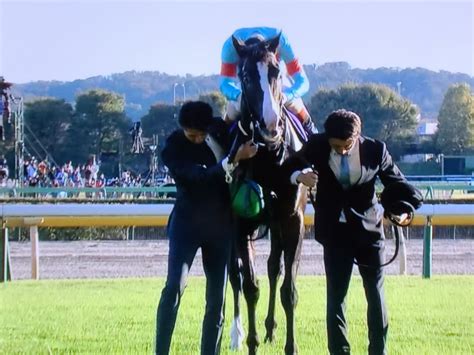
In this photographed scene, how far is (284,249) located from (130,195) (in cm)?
2144

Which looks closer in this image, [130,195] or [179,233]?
[179,233]

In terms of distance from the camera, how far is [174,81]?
246ft

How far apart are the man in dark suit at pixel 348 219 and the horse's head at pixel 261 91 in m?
0.52

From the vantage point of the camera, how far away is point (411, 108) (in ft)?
181

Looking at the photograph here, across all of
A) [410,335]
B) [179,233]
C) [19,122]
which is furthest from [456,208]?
[19,122]

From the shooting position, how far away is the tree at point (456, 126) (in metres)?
48.8

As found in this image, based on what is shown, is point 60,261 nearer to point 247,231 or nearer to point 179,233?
point 247,231

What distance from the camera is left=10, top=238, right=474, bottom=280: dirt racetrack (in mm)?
14664

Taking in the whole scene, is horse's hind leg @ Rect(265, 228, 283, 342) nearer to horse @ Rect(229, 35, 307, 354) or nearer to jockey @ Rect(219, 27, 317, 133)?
horse @ Rect(229, 35, 307, 354)

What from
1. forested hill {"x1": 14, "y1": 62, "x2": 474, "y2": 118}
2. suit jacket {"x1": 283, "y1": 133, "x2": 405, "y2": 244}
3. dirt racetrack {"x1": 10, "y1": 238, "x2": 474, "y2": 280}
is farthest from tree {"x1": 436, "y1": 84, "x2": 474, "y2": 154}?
suit jacket {"x1": 283, "y1": 133, "x2": 405, "y2": 244}

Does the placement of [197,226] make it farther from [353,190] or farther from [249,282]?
[249,282]

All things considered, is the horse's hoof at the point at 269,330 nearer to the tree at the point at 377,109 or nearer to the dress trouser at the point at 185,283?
the dress trouser at the point at 185,283

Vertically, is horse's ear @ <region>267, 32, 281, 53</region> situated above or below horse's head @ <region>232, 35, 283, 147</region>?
above

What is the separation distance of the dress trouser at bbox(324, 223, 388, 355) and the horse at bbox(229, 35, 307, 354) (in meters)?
0.95
